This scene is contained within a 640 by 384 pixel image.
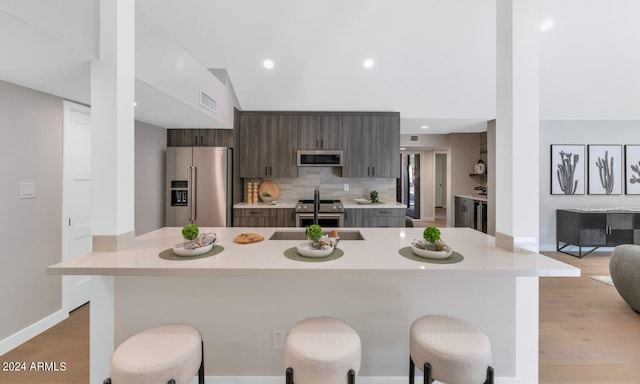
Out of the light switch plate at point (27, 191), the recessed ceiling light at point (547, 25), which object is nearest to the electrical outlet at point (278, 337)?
the light switch plate at point (27, 191)

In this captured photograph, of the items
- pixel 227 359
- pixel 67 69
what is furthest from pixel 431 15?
pixel 227 359

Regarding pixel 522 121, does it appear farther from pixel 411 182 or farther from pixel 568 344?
pixel 411 182

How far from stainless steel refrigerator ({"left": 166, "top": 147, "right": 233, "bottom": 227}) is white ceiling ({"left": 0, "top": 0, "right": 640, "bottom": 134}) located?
64 centimetres

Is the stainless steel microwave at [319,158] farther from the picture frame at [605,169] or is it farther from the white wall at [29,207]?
the picture frame at [605,169]

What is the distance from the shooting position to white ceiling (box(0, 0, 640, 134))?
129 inches

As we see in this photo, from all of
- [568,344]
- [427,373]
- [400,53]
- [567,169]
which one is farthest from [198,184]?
[567,169]

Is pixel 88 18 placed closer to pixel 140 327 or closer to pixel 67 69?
pixel 67 69

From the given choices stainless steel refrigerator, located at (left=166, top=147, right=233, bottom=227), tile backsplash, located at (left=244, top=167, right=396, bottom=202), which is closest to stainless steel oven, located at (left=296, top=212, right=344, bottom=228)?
tile backsplash, located at (left=244, top=167, right=396, bottom=202)

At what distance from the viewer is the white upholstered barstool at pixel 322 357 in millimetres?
1235

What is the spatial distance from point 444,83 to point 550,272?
11.4 ft

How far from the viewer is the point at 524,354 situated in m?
1.77

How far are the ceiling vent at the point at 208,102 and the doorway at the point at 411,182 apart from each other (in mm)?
6776

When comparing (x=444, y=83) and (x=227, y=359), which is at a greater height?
(x=444, y=83)

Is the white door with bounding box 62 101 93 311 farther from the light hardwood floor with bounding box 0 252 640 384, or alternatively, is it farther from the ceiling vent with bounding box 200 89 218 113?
the ceiling vent with bounding box 200 89 218 113
